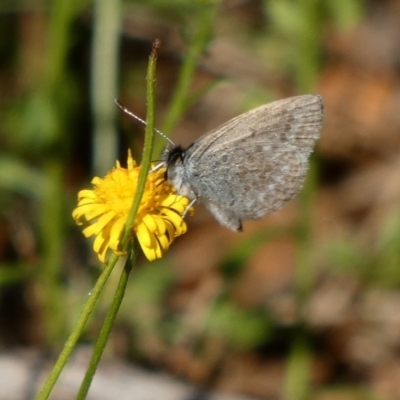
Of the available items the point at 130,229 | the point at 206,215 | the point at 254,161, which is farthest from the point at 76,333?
the point at 206,215

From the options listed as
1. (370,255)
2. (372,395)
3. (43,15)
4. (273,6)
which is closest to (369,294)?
(370,255)

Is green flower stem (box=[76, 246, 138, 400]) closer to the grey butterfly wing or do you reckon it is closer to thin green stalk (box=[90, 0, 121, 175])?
the grey butterfly wing

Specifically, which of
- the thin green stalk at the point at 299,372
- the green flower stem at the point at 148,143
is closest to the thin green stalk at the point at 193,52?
the green flower stem at the point at 148,143

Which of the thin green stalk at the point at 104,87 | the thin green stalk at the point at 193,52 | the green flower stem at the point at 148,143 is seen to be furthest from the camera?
the thin green stalk at the point at 104,87

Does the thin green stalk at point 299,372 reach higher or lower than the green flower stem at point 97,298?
higher

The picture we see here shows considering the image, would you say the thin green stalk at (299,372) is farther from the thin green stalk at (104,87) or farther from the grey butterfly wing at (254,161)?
the grey butterfly wing at (254,161)

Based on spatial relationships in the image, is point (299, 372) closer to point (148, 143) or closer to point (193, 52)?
point (193, 52)

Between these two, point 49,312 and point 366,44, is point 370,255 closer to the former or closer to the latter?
point 49,312

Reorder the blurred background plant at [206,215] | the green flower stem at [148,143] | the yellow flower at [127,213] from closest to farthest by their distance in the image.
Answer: the green flower stem at [148,143] < the yellow flower at [127,213] < the blurred background plant at [206,215]

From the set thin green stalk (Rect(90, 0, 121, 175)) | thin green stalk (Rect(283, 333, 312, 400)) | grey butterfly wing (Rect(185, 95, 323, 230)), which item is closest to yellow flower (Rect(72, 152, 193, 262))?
grey butterfly wing (Rect(185, 95, 323, 230))
